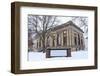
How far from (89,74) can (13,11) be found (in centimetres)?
81

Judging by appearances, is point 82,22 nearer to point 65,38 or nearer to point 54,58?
point 65,38

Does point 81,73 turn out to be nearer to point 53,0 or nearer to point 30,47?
point 30,47

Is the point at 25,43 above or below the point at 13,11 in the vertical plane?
below

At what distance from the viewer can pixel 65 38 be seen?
1875 mm

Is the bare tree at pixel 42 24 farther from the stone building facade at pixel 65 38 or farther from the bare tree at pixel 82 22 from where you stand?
the bare tree at pixel 82 22

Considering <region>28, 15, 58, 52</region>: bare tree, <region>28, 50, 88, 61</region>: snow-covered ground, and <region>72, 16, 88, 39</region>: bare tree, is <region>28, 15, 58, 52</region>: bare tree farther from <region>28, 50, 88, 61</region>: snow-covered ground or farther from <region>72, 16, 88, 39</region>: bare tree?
<region>72, 16, 88, 39</region>: bare tree

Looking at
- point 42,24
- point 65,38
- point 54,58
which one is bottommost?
point 54,58

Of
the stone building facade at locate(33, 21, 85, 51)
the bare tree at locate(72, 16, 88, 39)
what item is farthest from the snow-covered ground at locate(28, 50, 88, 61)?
the bare tree at locate(72, 16, 88, 39)

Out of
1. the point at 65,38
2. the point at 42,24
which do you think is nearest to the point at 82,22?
the point at 65,38

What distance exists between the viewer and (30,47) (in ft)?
5.81

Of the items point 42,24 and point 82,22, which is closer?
point 42,24

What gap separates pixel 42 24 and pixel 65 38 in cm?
21

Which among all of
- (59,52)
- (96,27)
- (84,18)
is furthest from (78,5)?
(59,52)

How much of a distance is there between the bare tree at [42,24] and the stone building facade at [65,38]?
1.1 inches
